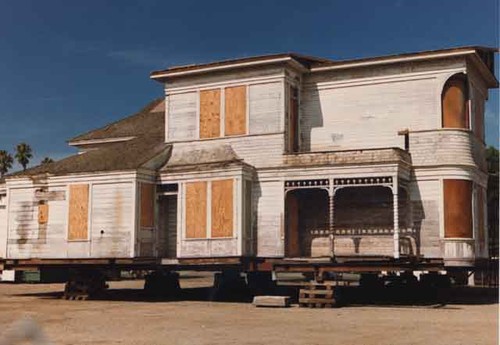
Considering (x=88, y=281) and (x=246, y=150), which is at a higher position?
(x=246, y=150)

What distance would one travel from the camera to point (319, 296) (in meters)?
23.3

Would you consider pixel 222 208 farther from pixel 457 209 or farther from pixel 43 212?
pixel 457 209

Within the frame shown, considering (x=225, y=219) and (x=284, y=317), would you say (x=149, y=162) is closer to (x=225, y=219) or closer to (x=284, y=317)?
(x=225, y=219)

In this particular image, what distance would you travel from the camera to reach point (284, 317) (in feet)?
63.3

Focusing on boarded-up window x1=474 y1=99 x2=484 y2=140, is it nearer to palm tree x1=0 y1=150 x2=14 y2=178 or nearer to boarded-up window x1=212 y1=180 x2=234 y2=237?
boarded-up window x1=212 y1=180 x2=234 y2=237

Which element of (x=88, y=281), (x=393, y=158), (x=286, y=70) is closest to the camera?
(x=393, y=158)

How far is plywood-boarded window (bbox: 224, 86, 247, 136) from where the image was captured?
26909mm

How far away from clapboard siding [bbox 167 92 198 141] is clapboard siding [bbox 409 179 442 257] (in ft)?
30.4

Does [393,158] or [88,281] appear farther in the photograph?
[88,281]

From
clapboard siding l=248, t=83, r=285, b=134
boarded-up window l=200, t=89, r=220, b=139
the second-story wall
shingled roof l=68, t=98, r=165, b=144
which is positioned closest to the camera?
the second-story wall

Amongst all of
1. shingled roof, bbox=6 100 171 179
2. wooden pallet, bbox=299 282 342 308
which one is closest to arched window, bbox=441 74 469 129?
wooden pallet, bbox=299 282 342 308

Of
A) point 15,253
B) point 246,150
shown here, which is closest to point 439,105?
point 246,150

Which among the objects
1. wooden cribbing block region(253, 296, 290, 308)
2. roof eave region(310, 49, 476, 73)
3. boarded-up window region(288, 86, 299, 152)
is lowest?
wooden cribbing block region(253, 296, 290, 308)

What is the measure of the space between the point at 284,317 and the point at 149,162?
10359mm
